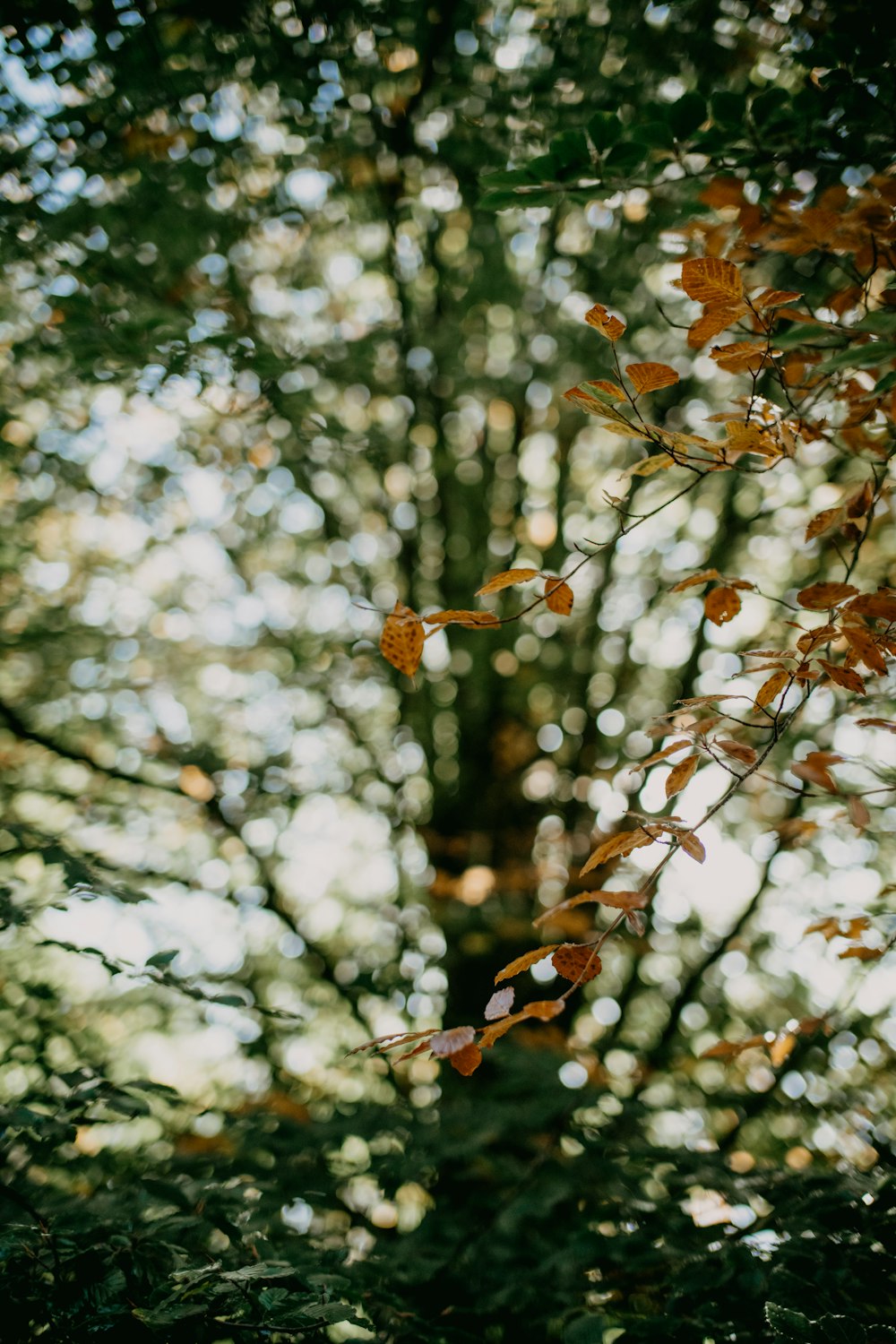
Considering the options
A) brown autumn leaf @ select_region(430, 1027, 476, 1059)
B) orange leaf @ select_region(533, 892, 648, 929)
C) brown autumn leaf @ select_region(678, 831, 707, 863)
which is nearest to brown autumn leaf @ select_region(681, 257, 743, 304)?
brown autumn leaf @ select_region(678, 831, 707, 863)

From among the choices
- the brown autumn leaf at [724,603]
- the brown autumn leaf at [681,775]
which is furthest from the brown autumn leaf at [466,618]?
the brown autumn leaf at [724,603]

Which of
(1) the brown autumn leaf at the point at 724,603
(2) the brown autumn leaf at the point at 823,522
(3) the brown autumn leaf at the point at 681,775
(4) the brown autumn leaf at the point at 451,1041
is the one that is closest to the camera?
(4) the brown autumn leaf at the point at 451,1041

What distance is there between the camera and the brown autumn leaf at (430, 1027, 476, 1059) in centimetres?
109

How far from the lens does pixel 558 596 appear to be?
52.1 inches

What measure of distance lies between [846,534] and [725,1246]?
5.48 feet

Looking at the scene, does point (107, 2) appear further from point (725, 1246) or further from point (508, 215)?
point (725, 1246)

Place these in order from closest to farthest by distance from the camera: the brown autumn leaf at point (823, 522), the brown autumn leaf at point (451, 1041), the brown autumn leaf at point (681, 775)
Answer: the brown autumn leaf at point (451, 1041) → the brown autumn leaf at point (681, 775) → the brown autumn leaf at point (823, 522)

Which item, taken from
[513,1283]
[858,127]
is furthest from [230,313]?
[513,1283]

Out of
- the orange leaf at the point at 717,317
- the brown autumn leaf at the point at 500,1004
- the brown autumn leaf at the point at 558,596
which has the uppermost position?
the orange leaf at the point at 717,317

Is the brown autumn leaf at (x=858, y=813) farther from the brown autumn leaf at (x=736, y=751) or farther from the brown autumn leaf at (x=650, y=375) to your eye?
the brown autumn leaf at (x=650, y=375)

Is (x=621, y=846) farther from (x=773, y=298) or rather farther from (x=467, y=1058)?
(x=773, y=298)

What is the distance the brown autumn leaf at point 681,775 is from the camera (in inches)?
47.7

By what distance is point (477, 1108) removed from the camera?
2.64 metres

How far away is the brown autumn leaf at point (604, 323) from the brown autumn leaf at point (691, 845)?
81cm
